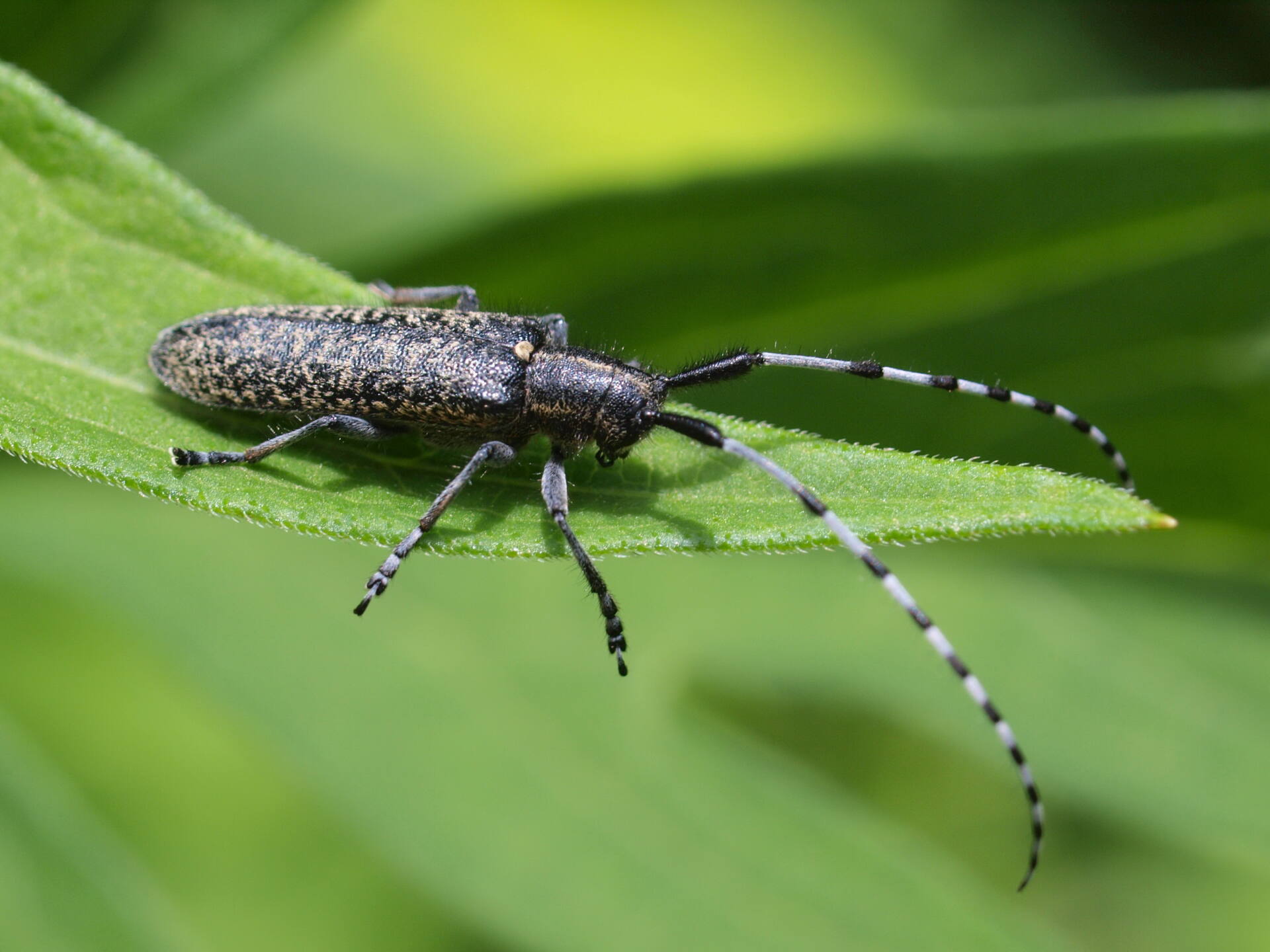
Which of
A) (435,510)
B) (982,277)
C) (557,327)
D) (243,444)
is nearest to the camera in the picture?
(435,510)

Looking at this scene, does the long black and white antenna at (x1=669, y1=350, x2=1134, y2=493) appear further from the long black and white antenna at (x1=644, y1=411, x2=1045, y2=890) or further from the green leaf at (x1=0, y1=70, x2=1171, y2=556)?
the long black and white antenna at (x1=644, y1=411, x2=1045, y2=890)

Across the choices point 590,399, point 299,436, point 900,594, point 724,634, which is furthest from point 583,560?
point 724,634

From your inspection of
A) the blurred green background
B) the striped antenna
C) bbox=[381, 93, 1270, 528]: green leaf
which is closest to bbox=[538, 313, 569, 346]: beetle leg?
the blurred green background

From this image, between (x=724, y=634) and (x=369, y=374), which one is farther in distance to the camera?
(x=724, y=634)

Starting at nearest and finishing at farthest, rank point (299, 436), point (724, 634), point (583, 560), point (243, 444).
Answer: point (583, 560), point (299, 436), point (243, 444), point (724, 634)

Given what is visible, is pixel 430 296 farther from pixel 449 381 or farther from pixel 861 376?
pixel 861 376

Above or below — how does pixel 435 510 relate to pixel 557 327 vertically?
below
